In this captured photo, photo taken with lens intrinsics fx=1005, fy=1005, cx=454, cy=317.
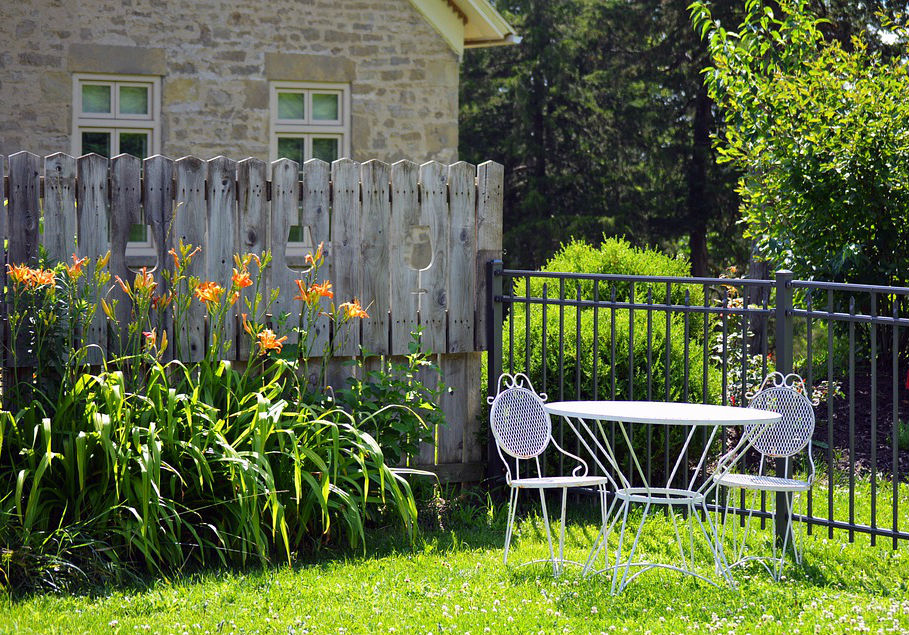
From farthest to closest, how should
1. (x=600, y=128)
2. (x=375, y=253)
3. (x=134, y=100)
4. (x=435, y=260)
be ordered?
(x=600, y=128)
(x=134, y=100)
(x=435, y=260)
(x=375, y=253)

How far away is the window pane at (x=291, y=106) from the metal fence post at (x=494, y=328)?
17.1 feet

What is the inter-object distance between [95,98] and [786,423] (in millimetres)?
7757

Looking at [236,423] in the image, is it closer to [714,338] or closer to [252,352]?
[252,352]

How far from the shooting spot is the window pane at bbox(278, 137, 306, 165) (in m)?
10.5

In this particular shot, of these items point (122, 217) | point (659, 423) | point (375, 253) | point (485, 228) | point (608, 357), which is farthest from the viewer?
point (608, 357)

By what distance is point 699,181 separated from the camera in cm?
1972

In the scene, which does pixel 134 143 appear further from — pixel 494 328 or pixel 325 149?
pixel 494 328

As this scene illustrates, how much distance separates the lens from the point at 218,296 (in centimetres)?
497

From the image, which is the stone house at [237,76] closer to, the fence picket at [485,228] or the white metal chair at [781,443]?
the fence picket at [485,228]

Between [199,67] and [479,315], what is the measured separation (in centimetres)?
548

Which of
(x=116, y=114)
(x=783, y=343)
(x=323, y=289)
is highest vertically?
(x=116, y=114)

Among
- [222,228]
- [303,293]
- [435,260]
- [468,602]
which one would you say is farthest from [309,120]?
[468,602]

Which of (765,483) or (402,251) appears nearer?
(765,483)

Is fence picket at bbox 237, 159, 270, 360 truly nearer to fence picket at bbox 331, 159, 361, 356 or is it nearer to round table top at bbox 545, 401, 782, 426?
fence picket at bbox 331, 159, 361, 356
